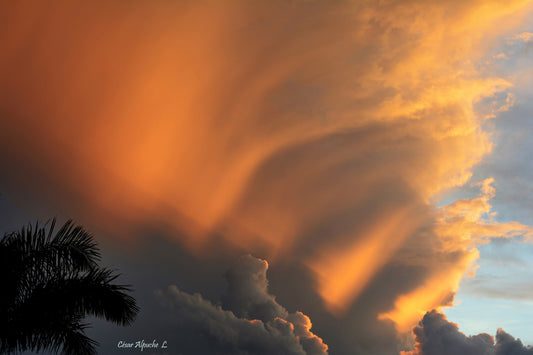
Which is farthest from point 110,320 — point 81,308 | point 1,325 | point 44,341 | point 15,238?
point 15,238

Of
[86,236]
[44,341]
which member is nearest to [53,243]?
[86,236]

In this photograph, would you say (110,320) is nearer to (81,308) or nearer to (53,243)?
(81,308)

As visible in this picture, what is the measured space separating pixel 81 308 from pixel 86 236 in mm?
3259

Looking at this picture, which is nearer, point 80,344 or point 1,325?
point 1,325

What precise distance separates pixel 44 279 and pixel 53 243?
1618 millimetres

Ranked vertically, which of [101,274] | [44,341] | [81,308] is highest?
[101,274]

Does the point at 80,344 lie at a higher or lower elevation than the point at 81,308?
lower

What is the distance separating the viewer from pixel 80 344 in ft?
65.6

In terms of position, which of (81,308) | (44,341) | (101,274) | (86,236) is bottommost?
(44,341)

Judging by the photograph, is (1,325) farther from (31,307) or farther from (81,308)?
(81,308)

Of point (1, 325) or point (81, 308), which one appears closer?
point (1, 325)

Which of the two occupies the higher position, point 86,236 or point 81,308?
point 86,236

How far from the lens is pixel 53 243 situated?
65.5 ft

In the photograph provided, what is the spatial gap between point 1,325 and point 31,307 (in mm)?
1245
